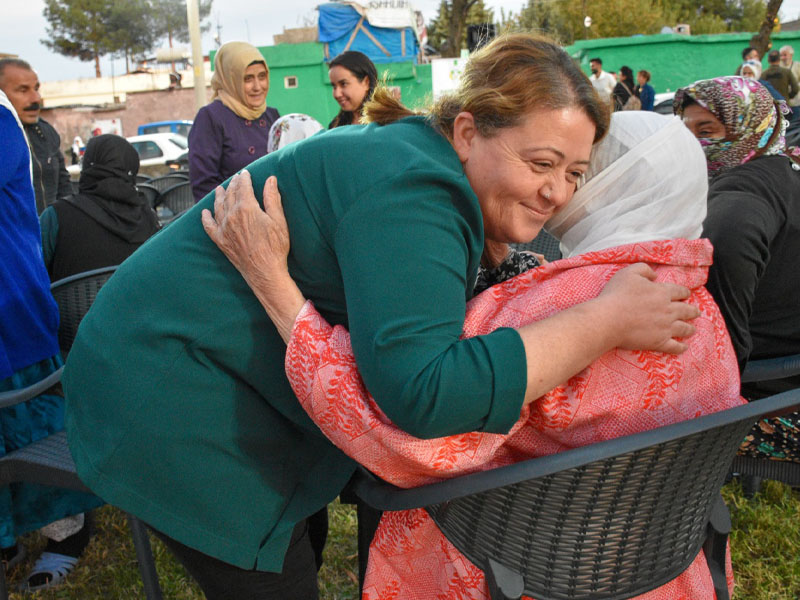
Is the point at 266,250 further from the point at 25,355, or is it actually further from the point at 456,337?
the point at 25,355

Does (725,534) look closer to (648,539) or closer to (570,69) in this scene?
(648,539)

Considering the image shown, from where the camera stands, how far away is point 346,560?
2.86m

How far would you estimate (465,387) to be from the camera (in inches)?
43.9

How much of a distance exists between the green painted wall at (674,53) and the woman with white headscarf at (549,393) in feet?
80.9

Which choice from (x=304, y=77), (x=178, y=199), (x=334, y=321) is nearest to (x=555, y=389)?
(x=334, y=321)

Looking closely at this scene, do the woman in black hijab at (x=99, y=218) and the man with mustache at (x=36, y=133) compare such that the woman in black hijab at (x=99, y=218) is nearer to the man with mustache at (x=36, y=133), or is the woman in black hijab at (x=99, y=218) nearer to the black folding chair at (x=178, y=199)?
the man with mustache at (x=36, y=133)

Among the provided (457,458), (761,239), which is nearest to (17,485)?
(457,458)

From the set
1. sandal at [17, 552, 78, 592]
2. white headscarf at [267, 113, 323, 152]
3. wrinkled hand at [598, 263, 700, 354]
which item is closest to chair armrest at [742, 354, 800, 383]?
wrinkled hand at [598, 263, 700, 354]

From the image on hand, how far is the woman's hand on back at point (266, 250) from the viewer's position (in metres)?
1.30

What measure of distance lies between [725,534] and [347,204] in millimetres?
Answer: 1119

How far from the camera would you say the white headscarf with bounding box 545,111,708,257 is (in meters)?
1.65

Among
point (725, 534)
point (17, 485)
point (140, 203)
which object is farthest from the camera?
point (140, 203)

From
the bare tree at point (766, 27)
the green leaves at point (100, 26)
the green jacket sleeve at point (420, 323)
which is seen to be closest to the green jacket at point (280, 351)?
the green jacket sleeve at point (420, 323)

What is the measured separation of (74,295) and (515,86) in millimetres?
1985
